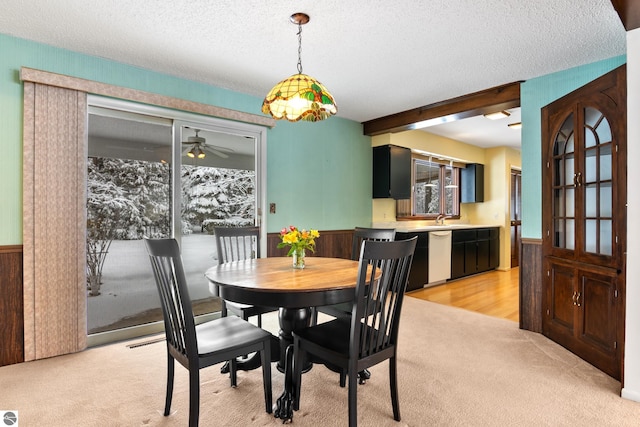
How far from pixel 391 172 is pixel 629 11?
3186 mm

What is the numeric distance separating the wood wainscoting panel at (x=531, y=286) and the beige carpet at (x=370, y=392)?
0.38 m

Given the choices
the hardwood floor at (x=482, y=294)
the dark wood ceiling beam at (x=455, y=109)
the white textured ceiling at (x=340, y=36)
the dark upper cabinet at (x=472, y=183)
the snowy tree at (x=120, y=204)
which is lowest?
the hardwood floor at (x=482, y=294)

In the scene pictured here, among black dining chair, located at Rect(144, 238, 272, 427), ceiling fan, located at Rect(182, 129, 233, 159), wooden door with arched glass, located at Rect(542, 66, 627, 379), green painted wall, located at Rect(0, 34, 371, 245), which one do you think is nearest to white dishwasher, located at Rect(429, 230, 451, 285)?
green painted wall, located at Rect(0, 34, 371, 245)

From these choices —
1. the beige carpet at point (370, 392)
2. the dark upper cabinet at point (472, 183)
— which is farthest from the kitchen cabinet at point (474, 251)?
the beige carpet at point (370, 392)

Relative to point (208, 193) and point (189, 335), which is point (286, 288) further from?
point (208, 193)

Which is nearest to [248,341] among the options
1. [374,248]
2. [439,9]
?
[374,248]

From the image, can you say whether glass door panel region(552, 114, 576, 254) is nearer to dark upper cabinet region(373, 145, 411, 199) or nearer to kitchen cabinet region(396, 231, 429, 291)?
kitchen cabinet region(396, 231, 429, 291)

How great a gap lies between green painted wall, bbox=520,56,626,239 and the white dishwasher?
1.72 m

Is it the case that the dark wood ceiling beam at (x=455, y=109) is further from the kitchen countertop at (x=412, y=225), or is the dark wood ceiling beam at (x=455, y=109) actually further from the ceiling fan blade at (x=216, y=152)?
the ceiling fan blade at (x=216, y=152)

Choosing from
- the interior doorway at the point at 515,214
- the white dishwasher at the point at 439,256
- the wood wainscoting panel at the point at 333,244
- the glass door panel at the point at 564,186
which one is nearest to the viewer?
the glass door panel at the point at 564,186

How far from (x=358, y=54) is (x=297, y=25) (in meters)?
0.65

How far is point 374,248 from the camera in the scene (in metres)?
1.63

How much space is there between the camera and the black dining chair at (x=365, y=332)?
1.65m

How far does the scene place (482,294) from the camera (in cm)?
475
